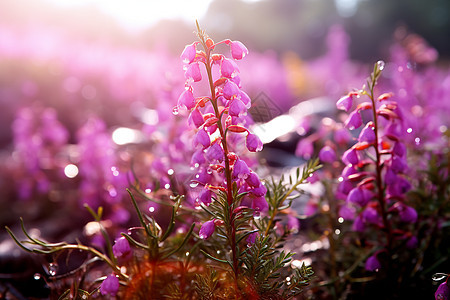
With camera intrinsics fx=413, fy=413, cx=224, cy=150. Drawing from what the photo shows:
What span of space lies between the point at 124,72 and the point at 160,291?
24.3 feet

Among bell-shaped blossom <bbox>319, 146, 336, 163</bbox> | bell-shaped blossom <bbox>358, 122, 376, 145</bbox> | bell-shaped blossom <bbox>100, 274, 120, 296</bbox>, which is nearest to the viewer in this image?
bell-shaped blossom <bbox>100, 274, 120, 296</bbox>

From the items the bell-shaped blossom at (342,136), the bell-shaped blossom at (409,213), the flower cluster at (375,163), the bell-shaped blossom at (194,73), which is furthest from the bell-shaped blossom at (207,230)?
the bell-shaped blossom at (342,136)

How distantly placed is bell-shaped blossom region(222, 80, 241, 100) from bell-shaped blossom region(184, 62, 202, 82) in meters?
0.09

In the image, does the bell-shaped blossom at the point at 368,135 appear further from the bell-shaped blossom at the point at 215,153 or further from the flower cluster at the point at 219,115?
the bell-shaped blossom at the point at 215,153

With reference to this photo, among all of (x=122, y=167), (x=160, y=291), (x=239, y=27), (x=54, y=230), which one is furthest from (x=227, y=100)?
(x=239, y=27)

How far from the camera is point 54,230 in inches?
134

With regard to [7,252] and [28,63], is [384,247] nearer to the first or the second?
[7,252]

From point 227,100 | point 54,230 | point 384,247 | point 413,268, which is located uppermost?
point 227,100

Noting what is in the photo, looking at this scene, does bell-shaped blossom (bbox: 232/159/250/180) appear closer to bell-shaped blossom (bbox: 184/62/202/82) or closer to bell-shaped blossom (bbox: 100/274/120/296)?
bell-shaped blossom (bbox: 184/62/202/82)

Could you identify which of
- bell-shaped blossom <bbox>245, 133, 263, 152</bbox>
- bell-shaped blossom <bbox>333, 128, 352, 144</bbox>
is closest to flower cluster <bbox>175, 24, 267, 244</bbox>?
bell-shaped blossom <bbox>245, 133, 263, 152</bbox>

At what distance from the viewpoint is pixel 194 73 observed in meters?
1.26

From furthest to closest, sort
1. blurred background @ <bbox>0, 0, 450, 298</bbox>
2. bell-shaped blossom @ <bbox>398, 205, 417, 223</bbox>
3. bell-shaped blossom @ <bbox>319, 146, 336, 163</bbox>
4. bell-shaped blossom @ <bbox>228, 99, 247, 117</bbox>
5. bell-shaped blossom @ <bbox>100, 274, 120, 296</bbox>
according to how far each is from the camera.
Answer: blurred background @ <bbox>0, 0, 450, 298</bbox>
bell-shaped blossom @ <bbox>319, 146, 336, 163</bbox>
bell-shaped blossom @ <bbox>398, 205, 417, 223</bbox>
bell-shaped blossom @ <bbox>100, 274, 120, 296</bbox>
bell-shaped blossom @ <bbox>228, 99, 247, 117</bbox>

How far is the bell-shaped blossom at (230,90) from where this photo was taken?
123 centimetres

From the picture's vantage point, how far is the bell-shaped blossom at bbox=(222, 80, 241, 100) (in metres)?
1.23
